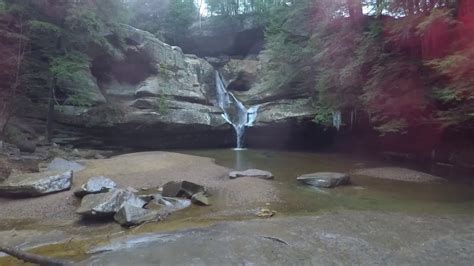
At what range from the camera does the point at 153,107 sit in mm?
18828

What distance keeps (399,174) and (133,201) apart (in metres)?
8.99

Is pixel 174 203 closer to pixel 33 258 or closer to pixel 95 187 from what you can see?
pixel 95 187

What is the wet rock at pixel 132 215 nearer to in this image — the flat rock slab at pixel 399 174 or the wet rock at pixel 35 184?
the wet rock at pixel 35 184

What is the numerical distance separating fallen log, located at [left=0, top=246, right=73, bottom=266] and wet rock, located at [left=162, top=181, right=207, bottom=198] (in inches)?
156

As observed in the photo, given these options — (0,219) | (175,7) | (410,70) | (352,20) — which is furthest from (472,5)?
(175,7)

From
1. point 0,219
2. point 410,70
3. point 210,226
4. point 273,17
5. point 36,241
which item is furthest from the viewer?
point 273,17

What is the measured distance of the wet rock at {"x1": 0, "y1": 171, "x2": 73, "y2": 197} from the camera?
8.19 m

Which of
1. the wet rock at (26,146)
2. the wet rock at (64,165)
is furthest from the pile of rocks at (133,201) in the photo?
the wet rock at (26,146)

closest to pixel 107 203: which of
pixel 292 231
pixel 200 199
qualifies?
pixel 200 199

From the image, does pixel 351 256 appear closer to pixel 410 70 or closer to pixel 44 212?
pixel 44 212

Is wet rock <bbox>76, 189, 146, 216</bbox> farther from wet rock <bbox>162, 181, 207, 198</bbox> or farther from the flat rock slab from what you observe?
the flat rock slab

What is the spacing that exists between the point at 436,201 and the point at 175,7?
2890cm

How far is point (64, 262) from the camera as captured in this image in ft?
15.0

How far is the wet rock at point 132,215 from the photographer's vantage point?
6.42m
